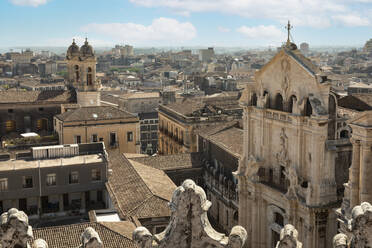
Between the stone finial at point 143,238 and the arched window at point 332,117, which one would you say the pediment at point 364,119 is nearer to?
the arched window at point 332,117

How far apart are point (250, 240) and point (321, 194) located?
25.5 feet

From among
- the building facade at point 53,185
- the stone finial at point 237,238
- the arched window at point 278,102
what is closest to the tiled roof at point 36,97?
the building facade at point 53,185

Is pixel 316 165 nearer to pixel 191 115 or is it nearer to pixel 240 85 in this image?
pixel 191 115

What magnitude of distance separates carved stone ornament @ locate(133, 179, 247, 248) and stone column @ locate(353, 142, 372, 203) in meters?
15.3

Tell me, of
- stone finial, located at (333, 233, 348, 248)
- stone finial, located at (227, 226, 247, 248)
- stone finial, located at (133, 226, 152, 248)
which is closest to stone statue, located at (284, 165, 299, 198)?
stone finial, located at (333, 233, 348, 248)

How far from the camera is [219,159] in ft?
153

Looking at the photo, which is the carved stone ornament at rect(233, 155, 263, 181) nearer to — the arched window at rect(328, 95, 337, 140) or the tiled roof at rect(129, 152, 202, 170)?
the arched window at rect(328, 95, 337, 140)

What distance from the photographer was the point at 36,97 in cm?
6081

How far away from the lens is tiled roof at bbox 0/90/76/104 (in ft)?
195

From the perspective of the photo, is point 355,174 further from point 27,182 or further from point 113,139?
point 113,139

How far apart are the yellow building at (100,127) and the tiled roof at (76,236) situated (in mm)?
26505

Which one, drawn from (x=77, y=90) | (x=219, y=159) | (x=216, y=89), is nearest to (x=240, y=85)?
(x=216, y=89)

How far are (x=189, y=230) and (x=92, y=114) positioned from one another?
153ft

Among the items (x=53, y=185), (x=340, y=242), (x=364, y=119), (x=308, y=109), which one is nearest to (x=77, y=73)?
(x=53, y=185)
